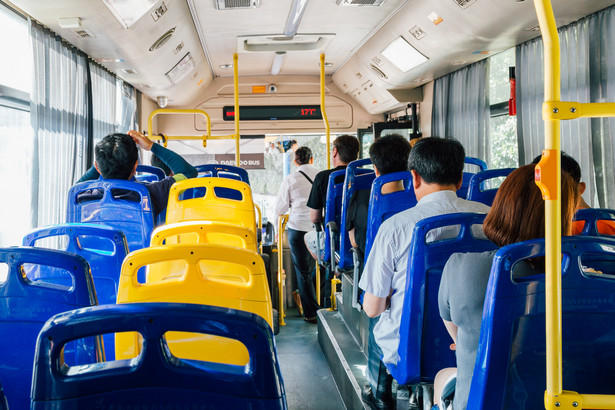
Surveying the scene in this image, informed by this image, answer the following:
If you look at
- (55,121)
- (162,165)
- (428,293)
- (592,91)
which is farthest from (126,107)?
(428,293)

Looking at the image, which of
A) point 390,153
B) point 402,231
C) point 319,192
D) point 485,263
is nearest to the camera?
point 485,263

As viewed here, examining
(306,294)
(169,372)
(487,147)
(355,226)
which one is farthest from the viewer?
(487,147)

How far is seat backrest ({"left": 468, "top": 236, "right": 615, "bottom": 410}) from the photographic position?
1.18 m

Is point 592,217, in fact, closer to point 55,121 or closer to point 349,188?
point 349,188

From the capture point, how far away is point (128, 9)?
156 inches

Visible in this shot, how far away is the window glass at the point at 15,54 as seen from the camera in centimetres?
390

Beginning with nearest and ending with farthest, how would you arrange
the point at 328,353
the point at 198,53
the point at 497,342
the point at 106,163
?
the point at 497,342, the point at 106,163, the point at 328,353, the point at 198,53

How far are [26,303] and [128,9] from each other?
2988mm

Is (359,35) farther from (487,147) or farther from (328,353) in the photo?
(328,353)

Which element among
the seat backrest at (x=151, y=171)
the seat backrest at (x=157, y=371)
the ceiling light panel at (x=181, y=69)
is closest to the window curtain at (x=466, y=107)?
the ceiling light panel at (x=181, y=69)

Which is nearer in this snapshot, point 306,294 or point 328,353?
point 328,353

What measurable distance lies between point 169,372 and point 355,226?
288 cm

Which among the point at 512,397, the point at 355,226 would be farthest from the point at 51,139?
the point at 512,397

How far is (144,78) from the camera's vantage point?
254 inches
